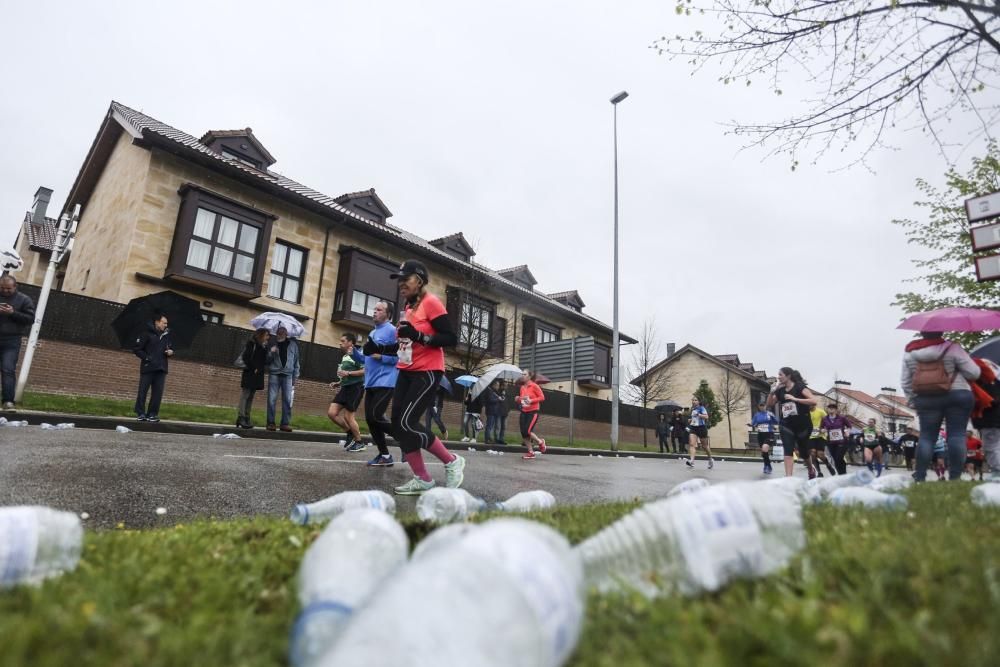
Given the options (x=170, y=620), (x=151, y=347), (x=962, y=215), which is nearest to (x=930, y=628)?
(x=170, y=620)

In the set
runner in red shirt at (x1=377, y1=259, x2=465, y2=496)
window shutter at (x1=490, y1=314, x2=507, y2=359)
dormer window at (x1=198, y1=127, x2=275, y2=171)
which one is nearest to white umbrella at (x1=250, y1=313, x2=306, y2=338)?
runner in red shirt at (x1=377, y1=259, x2=465, y2=496)

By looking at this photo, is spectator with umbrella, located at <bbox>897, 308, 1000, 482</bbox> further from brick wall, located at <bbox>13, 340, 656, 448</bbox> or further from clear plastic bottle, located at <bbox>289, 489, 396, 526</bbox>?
brick wall, located at <bbox>13, 340, 656, 448</bbox>

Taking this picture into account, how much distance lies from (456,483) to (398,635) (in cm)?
430

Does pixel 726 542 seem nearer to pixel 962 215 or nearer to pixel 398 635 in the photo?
pixel 398 635

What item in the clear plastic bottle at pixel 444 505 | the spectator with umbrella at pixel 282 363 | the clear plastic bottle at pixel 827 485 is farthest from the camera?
the spectator with umbrella at pixel 282 363

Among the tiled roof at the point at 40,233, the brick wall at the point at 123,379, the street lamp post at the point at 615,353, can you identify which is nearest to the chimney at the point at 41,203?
the tiled roof at the point at 40,233

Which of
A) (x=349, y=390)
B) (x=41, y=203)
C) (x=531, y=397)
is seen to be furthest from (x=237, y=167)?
(x=41, y=203)

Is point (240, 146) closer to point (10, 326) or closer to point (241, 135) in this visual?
point (241, 135)

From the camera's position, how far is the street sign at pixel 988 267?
5977mm

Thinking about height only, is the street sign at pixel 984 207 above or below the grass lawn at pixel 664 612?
above

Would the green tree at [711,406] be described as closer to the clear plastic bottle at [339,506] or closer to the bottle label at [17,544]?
the clear plastic bottle at [339,506]

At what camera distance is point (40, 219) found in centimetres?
3556

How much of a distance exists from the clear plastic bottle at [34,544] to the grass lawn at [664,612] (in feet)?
0.31

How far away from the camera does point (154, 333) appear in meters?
10.3
